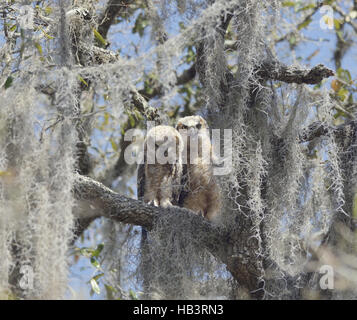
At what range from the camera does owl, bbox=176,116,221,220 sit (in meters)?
4.29

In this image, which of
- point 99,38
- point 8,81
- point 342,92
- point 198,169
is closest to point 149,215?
point 198,169

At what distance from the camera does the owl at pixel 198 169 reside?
429cm

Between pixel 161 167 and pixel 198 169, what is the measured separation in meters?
0.39

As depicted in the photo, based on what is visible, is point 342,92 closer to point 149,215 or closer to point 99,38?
point 99,38

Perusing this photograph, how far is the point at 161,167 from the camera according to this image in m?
4.58

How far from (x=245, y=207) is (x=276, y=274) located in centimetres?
42

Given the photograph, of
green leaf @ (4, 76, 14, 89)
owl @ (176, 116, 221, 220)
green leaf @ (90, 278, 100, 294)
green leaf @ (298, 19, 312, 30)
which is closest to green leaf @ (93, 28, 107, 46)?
owl @ (176, 116, 221, 220)

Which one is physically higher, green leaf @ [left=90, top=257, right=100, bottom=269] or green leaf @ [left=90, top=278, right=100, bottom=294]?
green leaf @ [left=90, top=257, right=100, bottom=269]

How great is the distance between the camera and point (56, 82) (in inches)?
119

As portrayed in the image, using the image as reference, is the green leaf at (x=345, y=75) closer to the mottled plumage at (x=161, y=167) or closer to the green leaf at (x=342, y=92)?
the green leaf at (x=342, y=92)

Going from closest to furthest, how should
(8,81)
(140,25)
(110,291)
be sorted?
(8,81) → (110,291) → (140,25)

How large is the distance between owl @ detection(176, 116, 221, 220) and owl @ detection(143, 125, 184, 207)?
67 mm

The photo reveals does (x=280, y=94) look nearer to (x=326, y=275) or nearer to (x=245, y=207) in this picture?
(x=245, y=207)

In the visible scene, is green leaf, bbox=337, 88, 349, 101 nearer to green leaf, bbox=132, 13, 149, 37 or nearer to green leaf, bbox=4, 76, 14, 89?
green leaf, bbox=132, 13, 149, 37
